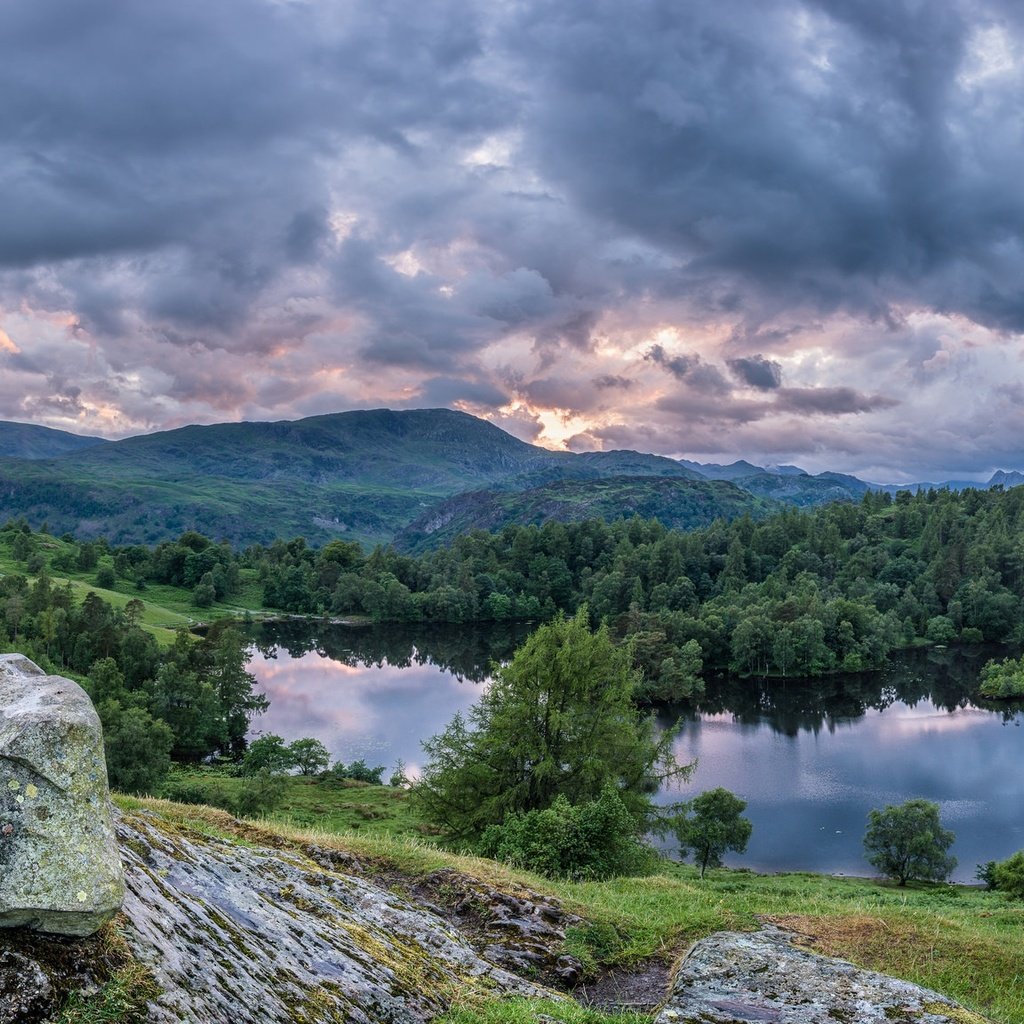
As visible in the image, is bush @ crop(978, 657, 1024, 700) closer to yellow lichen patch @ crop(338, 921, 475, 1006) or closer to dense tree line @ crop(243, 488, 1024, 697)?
dense tree line @ crop(243, 488, 1024, 697)

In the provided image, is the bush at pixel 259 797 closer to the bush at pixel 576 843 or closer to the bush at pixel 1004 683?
the bush at pixel 576 843

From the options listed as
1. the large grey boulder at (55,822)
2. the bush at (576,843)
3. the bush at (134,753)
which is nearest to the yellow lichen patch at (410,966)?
the large grey boulder at (55,822)

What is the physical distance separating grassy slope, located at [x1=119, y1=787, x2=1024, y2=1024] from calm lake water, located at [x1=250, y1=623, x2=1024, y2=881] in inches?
1252

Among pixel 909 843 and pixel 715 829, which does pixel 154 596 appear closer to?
pixel 715 829

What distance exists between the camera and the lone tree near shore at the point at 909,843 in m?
50.3

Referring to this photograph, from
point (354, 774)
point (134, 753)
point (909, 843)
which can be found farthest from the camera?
point (354, 774)

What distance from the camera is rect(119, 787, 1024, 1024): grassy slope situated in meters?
10.1

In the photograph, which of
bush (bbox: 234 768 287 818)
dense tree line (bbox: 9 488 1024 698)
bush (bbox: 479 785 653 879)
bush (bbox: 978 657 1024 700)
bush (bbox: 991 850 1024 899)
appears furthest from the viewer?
dense tree line (bbox: 9 488 1024 698)

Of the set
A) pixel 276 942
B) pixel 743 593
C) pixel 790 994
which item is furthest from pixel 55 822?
Result: pixel 743 593

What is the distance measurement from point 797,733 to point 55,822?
321 feet

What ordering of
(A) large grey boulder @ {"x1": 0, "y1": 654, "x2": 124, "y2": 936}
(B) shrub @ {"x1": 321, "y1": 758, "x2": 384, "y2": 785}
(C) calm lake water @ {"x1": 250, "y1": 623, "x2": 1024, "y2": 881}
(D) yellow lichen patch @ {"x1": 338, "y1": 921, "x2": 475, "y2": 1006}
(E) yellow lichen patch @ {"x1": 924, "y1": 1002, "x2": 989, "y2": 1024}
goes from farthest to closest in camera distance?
1. (B) shrub @ {"x1": 321, "y1": 758, "x2": 384, "y2": 785}
2. (C) calm lake water @ {"x1": 250, "y1": 623, "x2": 1024, "y2": 881}
3. (D) yellow lichen patch @ {"x1": 338, "y1": 921, "x2": 475, "y2": 1006}
4. (E) yellow lichen patch @ {"x1": 924, "y1": 1002, "x2": 989, "y2": 1024}
5. (A) large grey boulder @ {"x1": 0, "y1": 654, "x2": 124, "y2": 936}

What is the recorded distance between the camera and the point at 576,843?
21438mm

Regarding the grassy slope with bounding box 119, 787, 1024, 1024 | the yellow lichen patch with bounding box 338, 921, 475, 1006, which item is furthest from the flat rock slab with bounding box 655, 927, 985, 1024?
the yellow lichen patch with bounding box 338, 921, 475, 1006

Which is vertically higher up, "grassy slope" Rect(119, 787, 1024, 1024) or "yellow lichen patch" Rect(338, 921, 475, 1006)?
"yellow lichen patch" Rect(338, 921, 475, 1006)
